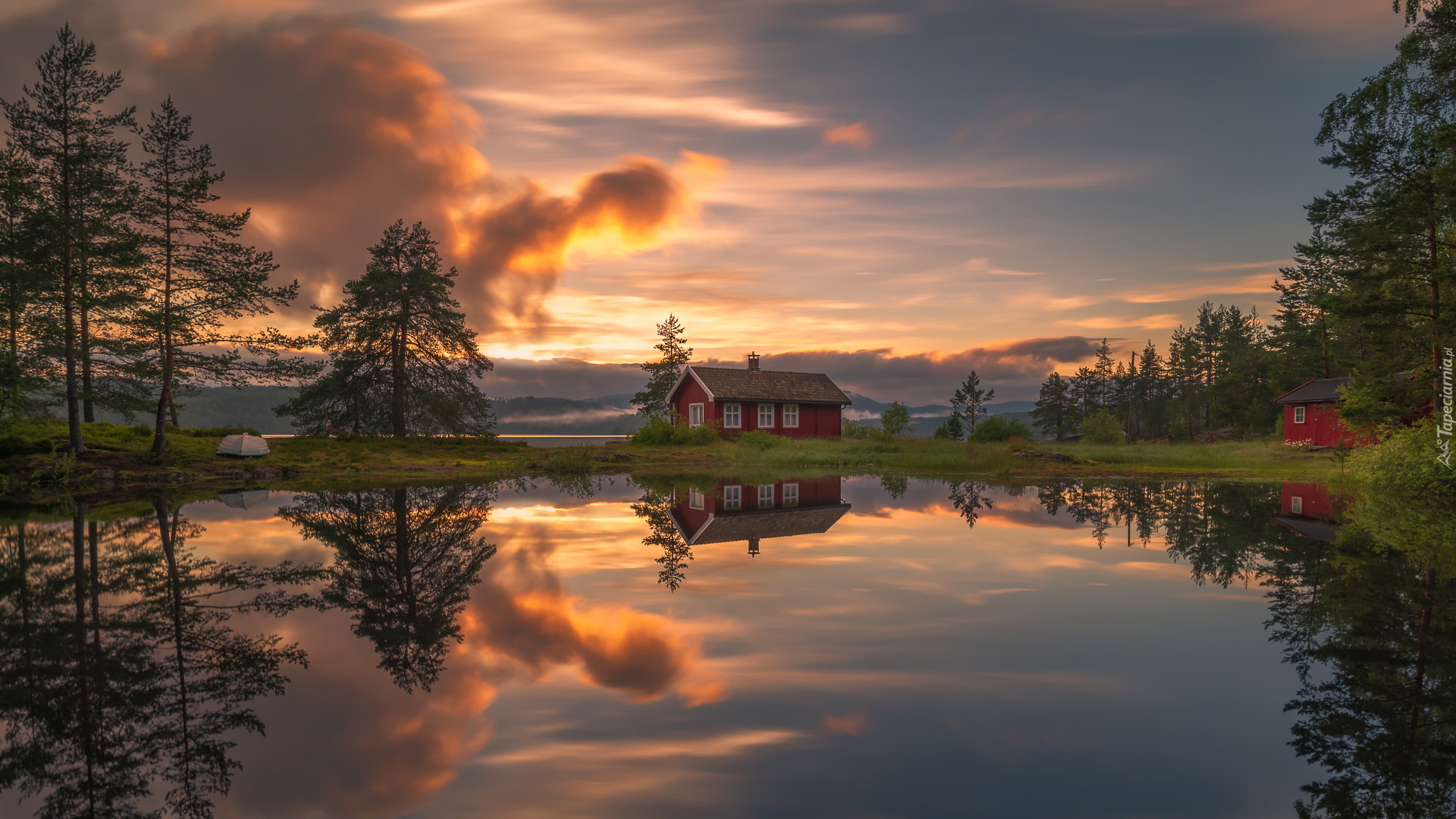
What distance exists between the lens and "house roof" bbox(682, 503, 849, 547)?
14.2 metres

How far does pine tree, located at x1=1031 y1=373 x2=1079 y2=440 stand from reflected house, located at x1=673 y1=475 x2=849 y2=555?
278 ft

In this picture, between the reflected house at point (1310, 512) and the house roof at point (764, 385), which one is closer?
the reflected house at point (1310, 512)

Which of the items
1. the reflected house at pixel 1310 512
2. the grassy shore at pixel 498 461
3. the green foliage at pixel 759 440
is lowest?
the reflected house at pixel 1310 512

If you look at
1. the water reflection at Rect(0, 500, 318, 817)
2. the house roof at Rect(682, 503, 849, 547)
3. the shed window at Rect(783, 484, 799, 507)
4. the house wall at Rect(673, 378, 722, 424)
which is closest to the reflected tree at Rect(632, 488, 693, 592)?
the house roof at Rect(682, 503, 849, 547)

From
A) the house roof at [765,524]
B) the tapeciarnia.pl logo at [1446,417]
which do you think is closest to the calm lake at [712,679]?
the house roof at [765,524]

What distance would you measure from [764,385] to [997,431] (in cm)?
1951

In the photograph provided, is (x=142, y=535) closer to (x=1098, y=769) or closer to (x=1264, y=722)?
(x=1098, y=769)

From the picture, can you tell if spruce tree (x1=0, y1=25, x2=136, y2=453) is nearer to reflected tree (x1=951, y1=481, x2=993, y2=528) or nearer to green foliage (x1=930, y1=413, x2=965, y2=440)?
reflected tree (x1=951, y1=481, x2=993, y2=528)

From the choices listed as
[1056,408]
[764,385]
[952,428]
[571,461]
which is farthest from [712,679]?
[1056,408]

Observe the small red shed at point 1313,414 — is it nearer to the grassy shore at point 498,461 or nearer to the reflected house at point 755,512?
the grassy shore at point 498,461

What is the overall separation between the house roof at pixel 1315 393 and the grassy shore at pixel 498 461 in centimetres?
574

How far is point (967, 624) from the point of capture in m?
7.68

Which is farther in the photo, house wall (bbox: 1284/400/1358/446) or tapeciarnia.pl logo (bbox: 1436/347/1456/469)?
house wall (bbox: 1284/400/1358/446)

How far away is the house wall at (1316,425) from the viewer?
153 feet
